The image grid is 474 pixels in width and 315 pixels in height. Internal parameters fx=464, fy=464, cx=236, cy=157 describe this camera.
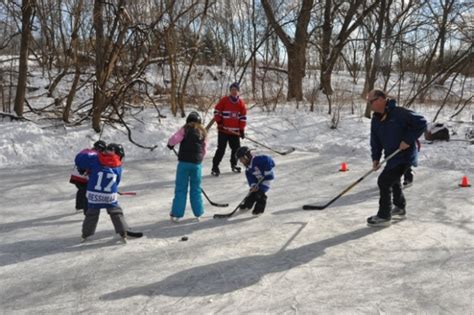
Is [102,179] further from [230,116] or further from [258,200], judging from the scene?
[230,116]

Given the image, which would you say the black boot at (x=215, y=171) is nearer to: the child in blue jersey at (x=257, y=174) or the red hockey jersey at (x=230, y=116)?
the red hockey jersey at (x=230, y=116)

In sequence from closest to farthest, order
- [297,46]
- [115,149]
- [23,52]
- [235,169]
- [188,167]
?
[115,149] → [188,167] → [235,169] → [23,52] → [297,46]

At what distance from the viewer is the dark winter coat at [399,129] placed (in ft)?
15.2

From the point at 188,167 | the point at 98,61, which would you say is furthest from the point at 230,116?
the point at 98,61

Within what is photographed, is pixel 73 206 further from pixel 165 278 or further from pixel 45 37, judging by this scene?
pixel 45 37

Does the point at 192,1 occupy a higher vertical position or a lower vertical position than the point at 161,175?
higher

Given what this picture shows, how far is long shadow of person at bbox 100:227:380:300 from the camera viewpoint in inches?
130

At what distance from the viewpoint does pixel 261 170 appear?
17.3ft

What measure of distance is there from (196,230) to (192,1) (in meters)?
7.82

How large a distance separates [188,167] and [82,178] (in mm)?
1163

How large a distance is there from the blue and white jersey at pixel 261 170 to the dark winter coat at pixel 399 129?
49.2 inches

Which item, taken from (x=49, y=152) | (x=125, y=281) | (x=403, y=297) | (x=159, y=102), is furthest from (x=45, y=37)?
(x=403, y=297)

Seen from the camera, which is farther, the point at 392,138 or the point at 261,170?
the point at 261,170

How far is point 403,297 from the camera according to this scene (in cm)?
318
